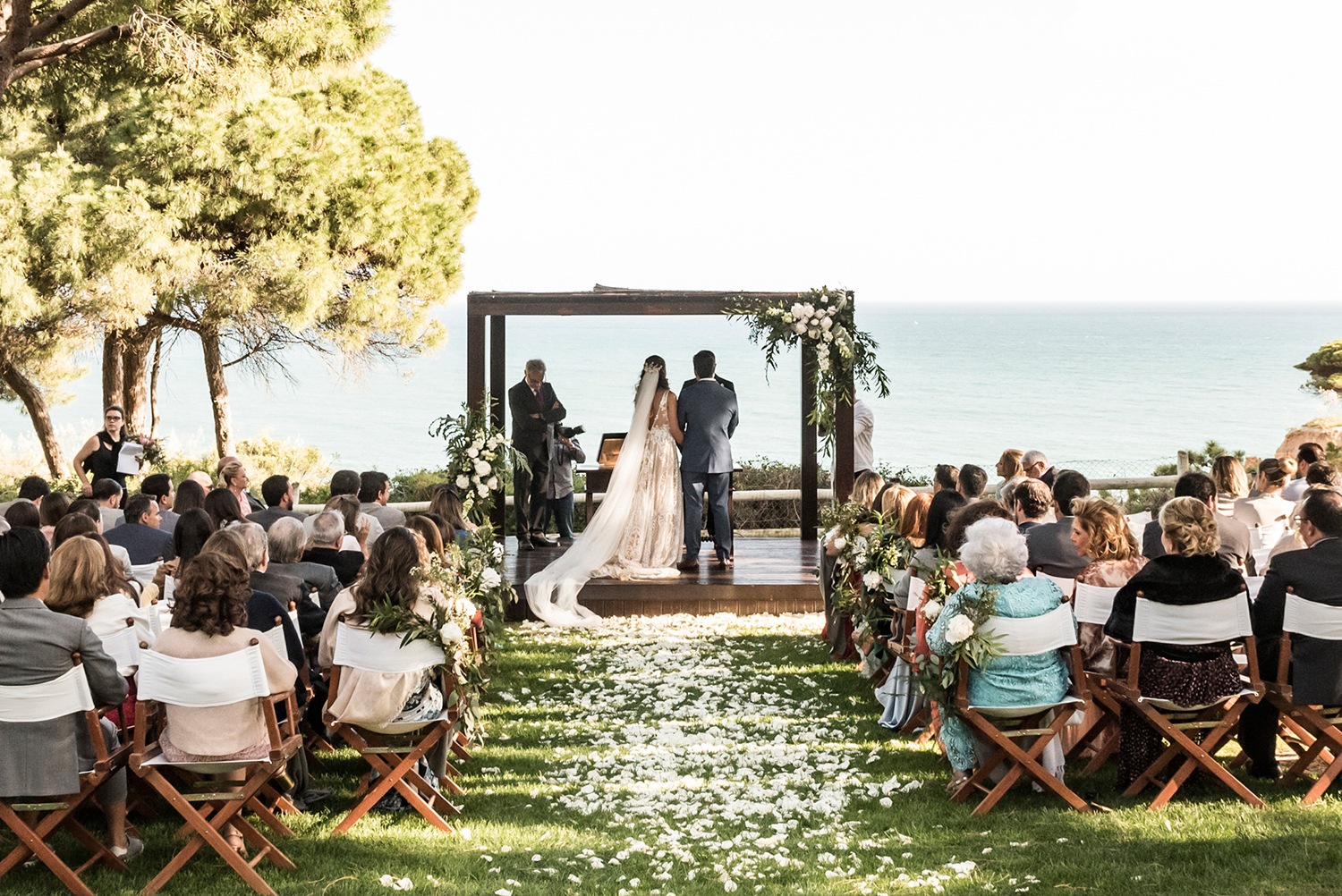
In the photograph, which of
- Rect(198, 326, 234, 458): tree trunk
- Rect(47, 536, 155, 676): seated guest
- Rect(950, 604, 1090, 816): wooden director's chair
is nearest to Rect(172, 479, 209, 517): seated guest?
Rect(47, 536, 155, 676): seated guest

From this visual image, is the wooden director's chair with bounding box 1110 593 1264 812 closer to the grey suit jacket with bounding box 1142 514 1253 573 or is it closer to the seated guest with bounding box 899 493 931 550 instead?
the grey suit jacket with bounding box 1142 514 1253 573

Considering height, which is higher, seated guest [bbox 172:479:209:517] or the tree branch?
the tree branch

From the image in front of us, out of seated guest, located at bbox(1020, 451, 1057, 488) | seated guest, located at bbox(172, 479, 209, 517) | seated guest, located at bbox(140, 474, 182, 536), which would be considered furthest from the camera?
seated guest, located at bbox(1020, 451, 1057, 488)

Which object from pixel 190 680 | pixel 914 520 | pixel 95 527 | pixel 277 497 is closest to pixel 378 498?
pixel 277 497

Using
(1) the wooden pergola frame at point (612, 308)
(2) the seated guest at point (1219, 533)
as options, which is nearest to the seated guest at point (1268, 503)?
(2) the seated guest at point (1219, 533)

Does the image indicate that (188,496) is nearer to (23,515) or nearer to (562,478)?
(23,515)

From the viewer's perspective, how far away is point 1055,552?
6645 mm

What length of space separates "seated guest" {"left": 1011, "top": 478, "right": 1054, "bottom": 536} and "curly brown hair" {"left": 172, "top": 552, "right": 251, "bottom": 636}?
4191mm

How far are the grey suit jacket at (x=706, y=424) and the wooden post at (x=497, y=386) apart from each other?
1.66 m

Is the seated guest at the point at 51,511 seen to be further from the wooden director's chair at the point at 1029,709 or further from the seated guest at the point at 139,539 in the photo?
the wooden director's chair at the point at 1029,709

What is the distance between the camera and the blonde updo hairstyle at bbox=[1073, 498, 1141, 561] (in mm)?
6020

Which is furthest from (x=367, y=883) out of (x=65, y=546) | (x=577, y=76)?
(x=577, y=76)

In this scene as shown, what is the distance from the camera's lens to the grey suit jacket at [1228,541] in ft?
22.8

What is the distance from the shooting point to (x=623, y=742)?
6.68 meters
